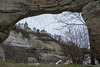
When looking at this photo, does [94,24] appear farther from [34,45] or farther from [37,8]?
[34,45]

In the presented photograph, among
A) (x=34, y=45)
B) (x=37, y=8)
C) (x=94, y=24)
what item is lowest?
(x=34, y=45)

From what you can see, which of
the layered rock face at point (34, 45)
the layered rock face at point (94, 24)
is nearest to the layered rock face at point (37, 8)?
the layered rock face at point (94, 24)

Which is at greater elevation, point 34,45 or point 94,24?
point 94,24

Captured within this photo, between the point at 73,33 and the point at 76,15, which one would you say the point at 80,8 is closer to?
the point at 76,15

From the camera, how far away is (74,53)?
28.6 feet

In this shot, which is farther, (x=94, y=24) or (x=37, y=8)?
(x=37, y=8)

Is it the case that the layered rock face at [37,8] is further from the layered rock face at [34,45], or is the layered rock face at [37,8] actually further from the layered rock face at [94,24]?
the layered rock face at [34,45]

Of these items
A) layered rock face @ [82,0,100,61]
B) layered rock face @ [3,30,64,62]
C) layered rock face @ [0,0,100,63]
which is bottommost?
layered rock face @ [3,30,64,62]

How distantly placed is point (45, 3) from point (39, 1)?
0.34 meters

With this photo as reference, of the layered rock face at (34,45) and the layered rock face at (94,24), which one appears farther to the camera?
the layered rock face at (34,45)

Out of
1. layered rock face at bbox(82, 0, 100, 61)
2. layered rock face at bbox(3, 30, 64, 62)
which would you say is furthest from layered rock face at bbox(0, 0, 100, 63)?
layered rock face at bbox(3, 30, 64, 62)

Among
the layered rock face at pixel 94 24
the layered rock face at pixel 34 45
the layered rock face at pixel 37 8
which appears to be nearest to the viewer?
the layered rock face at pixel 94 24

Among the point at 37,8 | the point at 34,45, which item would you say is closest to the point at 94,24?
the point at 37,8

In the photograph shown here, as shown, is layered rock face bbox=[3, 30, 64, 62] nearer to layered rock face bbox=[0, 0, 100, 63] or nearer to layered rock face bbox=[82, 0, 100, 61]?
layered rock face bbox=[0, 0, 100, 63]
